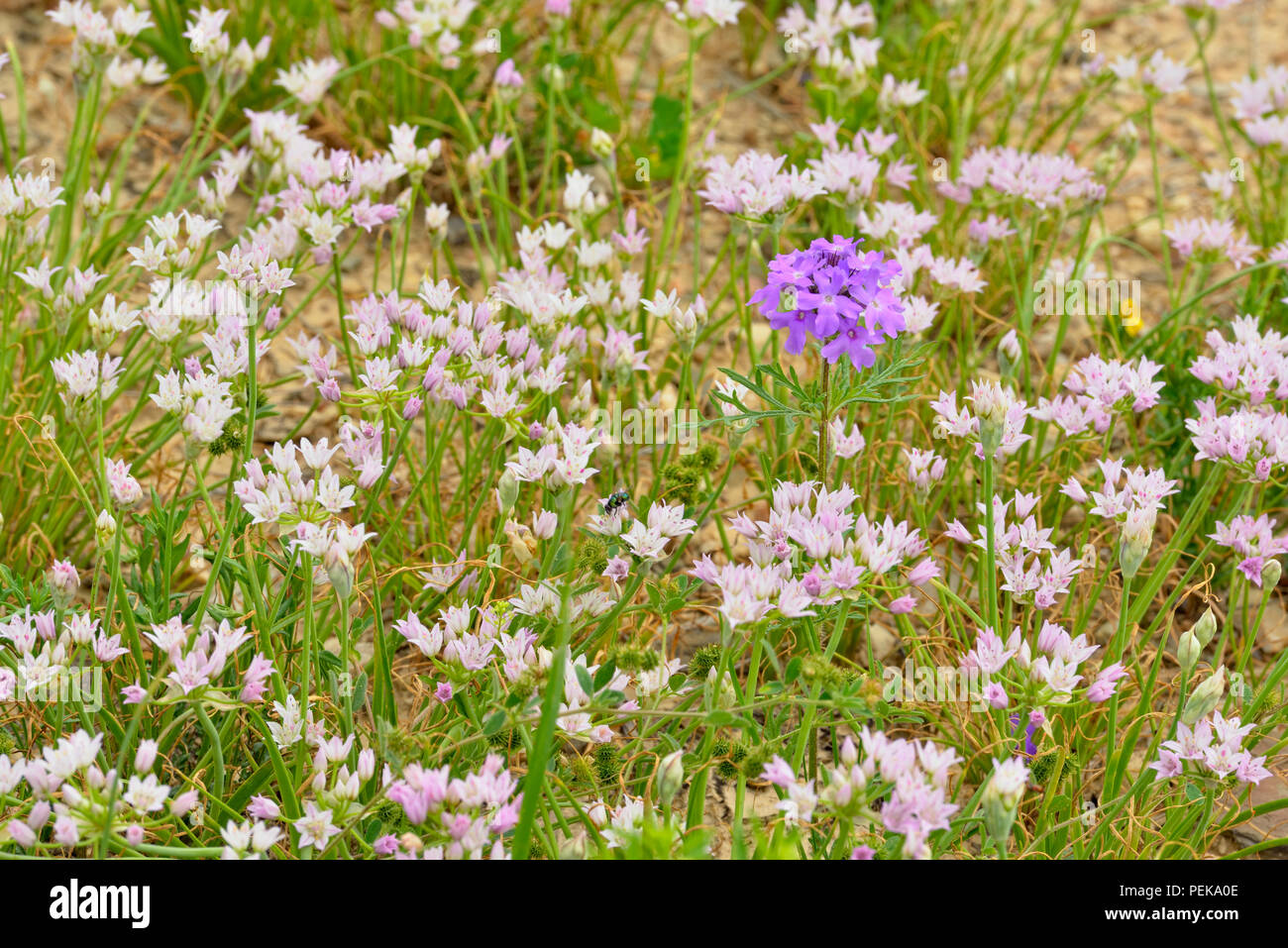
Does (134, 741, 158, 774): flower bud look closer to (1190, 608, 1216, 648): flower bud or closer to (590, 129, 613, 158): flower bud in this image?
(1190, 608, 1216, 648): flower bud

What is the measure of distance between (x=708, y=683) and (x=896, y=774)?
1.16 ft

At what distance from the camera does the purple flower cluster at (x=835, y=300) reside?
204 centimetres

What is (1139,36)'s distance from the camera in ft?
16.5

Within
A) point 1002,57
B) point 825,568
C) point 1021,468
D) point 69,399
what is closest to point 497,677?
point 825,568

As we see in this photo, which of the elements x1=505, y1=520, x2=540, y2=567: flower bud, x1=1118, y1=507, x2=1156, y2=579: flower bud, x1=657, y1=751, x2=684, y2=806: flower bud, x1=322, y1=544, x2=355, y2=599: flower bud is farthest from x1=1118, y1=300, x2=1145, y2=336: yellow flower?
x1=322, y1=544, x2=355, y2=599: flower bud

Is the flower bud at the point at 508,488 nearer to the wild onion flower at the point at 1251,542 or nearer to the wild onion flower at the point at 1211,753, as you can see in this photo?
the wild onion flower at the point at 1211,753

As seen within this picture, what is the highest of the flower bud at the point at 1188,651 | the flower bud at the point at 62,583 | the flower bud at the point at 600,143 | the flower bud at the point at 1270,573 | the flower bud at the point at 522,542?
the flower bud at the point at 600,143

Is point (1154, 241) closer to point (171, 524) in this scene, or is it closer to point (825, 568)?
point (825, 568)

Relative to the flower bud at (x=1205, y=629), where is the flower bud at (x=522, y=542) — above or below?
above

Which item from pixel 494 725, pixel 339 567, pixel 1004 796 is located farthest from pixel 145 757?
pixel 1004 796

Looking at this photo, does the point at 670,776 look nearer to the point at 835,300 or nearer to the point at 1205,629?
the point at 835,300

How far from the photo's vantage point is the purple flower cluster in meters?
2.04

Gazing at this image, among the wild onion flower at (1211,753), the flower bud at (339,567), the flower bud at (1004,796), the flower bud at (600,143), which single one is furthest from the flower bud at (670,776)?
the flower bud at (600,143)

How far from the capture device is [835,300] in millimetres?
2041
